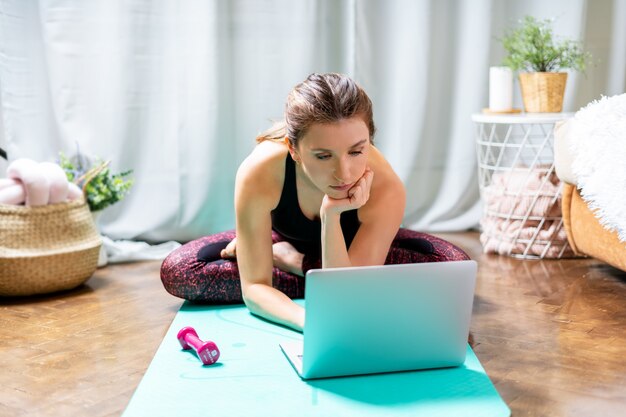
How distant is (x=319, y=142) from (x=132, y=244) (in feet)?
5.74

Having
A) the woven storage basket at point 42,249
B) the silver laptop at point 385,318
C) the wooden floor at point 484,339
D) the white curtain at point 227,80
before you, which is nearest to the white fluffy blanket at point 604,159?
the wooden floor at point 484,339

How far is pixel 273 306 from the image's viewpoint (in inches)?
79.4

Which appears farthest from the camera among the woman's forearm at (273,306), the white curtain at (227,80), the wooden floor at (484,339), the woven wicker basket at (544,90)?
the white curtain at (227,80)

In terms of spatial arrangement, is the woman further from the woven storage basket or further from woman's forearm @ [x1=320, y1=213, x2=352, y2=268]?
the woven storage basket

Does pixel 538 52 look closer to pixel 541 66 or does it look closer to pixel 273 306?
pixel 541 66

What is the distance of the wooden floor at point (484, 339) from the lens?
5.47 ft

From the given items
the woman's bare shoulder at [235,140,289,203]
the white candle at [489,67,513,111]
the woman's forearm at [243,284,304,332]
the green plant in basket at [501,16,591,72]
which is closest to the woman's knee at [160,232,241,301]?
the woman's forearm at [243,284,304,332]

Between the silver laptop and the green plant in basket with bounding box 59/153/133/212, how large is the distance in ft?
4.76

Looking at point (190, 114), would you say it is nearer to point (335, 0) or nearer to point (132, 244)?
point (132, 244)

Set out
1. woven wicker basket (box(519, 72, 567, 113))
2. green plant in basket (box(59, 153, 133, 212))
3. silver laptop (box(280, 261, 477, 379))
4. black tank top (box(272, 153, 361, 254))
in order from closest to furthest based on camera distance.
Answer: silver laptop (box(280, 261, 477, 379)) → black tank top (box(272, 153, 361, 254)) → green plant in basket (box(59, 153, 133, 212)) → woven wicker basket (box(519, 72, 567, 113))

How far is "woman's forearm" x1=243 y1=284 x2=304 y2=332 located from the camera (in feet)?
6.47

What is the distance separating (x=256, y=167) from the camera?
2.02 metres

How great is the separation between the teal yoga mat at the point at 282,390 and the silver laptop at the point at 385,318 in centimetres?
4

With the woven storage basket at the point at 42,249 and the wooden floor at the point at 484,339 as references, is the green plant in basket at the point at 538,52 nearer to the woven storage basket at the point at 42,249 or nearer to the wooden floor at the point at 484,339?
the wooden floor at the point at 484,339
